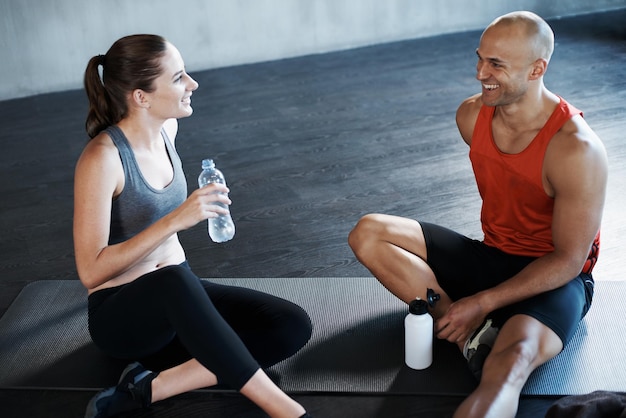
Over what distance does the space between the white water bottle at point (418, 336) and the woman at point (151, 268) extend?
26 cm

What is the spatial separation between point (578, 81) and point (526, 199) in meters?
2.41

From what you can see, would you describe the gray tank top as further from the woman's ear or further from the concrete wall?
the concrete wall

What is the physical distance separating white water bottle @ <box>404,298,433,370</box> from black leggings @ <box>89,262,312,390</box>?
255mm

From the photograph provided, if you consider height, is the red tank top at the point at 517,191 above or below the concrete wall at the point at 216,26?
above

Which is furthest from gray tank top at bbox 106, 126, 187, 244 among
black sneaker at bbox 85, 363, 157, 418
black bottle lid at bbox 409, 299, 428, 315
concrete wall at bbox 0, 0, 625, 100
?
concrete wall at bbox 0, 0, 625, 100

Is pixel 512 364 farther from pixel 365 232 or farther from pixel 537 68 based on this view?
pixel 537 68

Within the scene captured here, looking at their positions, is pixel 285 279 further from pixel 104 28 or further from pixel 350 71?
pixel 104 28

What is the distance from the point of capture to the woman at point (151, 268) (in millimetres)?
1761

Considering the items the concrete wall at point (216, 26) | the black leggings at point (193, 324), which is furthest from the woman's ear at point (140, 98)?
the concrete wall at point (216, 26)

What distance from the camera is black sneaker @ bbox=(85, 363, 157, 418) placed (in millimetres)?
1891

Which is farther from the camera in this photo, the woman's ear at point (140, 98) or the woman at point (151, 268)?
the woman's ear at point (140, 98)

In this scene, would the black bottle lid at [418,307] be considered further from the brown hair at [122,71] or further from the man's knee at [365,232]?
the brown hair at [122,71]

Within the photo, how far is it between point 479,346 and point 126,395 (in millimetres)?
853

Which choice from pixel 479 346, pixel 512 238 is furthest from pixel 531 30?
pixel 479 346
